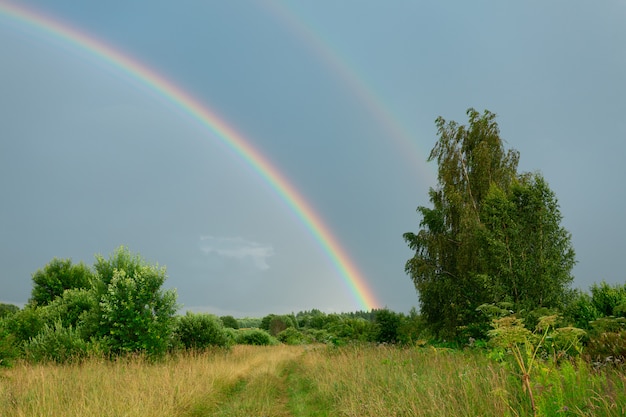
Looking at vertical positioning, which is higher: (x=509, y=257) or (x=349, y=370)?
(x=509, y=257)

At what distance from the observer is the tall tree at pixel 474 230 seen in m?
19.9

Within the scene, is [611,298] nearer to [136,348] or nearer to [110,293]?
[136,348]

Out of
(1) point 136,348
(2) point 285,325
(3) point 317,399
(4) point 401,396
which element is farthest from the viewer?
(2) point 285,325

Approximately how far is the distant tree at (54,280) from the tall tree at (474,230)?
2533 cm

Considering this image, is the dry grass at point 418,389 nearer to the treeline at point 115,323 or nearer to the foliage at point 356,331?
the treeline at point 115,323

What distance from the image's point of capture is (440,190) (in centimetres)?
3003

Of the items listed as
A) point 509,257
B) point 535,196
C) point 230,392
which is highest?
point 535,196

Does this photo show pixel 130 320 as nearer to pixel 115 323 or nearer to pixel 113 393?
pixel 115 323

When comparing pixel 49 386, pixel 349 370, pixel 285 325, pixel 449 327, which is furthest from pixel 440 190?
pixel 285 325

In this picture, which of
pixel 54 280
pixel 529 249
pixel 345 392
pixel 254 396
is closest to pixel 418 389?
pixel 345 392

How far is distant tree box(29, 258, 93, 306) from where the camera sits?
30.5m

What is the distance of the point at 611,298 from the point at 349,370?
1231 cm

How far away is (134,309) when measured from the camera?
16.3 m

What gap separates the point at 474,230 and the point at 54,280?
29981 mm
